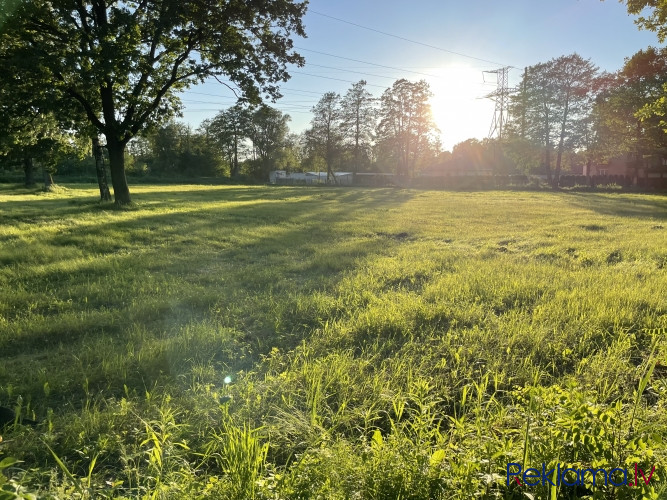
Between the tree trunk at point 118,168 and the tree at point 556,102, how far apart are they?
148 feet

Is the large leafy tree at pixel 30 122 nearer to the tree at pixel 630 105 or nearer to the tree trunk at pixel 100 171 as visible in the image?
the tree trunk at pixel 100 171

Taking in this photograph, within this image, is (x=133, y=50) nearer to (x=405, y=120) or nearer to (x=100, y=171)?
(x=100, y=171)

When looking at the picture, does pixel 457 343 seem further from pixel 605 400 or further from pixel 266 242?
pixel 266 242

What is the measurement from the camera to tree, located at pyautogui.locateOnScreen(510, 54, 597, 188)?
43.8m

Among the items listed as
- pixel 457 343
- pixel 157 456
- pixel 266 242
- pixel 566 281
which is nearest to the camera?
pixel 157 456

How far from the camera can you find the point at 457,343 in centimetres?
381

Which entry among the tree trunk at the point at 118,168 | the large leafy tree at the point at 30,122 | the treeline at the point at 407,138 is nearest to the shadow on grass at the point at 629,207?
the treeline at the point at 407,138

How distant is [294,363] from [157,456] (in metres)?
1.45

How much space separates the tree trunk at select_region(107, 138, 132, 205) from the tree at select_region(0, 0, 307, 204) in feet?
0.15

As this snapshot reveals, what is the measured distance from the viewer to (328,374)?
3.10 meters

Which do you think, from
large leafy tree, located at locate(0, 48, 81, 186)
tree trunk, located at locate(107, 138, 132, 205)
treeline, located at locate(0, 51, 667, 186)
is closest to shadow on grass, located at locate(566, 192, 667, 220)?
treeline, located at locate(0, 51, 667, 186)

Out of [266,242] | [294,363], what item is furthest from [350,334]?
[266,242]

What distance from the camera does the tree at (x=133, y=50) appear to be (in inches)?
531

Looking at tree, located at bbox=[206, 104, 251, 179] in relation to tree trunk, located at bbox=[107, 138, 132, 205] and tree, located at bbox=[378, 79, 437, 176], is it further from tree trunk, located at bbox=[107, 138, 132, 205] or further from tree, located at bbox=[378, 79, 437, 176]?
tree trunk, located at bbox=[107, 138, 132, 205]
